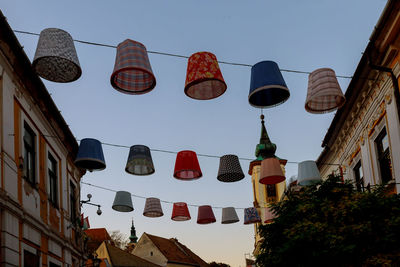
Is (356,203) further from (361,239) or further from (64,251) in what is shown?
(64,251)

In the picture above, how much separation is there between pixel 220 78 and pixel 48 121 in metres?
7.53

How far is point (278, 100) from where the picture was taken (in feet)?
34.3

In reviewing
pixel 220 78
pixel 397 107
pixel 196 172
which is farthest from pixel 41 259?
pixel 397 107

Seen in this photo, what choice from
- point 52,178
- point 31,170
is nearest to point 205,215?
point 52,178

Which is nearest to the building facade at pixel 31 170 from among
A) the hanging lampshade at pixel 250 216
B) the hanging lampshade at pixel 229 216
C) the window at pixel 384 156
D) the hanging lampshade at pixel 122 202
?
the hanging lampshade at pixel 122 202

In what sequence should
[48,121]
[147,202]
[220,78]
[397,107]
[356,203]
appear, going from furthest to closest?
[147,202], [48,121], [397,107], [356,203], [220,78]

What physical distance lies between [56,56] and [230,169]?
22.5ft

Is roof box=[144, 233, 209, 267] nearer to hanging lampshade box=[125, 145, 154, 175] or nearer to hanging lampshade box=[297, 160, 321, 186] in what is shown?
hanging lampshade box=[297, 160, 321, 186]

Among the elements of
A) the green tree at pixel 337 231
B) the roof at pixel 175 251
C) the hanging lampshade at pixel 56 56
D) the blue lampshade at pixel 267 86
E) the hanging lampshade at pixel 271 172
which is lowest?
the green tree at pixel 337 231

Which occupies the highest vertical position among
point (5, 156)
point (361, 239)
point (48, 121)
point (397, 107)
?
point (48, 121)

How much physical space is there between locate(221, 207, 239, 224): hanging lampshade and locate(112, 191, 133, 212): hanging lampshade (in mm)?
4089

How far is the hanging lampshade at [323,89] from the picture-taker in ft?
34.4

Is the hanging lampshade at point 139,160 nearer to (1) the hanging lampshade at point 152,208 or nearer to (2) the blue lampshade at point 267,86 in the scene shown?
(1) the hanging lampshade at point 152,208

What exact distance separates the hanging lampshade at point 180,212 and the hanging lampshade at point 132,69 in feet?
29.3
